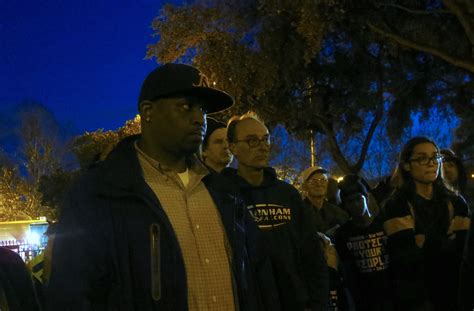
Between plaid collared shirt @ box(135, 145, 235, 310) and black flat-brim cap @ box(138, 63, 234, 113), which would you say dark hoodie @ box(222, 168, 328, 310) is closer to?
plaid collared shirt @ box(135, 145, 235, 310)

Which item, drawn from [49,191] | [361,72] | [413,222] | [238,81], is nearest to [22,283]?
[413,222]

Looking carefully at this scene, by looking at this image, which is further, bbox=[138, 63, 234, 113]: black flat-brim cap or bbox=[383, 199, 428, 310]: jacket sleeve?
bbox=[383, 199, 428, 310]: jacket sleeve

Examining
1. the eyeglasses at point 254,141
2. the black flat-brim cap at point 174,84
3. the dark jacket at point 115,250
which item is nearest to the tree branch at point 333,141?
the eyeglasses at point 254,141

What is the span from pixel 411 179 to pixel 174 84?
9.10 feet

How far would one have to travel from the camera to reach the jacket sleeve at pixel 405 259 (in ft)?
13.7

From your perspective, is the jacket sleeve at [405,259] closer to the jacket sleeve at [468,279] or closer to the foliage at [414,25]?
the jacket sleeve at [468,279]

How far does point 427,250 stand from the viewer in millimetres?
4215

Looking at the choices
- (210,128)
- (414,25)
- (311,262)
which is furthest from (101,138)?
(311,262)

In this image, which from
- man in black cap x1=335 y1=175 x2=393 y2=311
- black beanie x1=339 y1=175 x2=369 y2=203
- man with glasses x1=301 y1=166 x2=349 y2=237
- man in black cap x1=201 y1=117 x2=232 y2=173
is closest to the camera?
man in black cap x1=335 y1=175 x2=393 y2=311

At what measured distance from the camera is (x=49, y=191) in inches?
611

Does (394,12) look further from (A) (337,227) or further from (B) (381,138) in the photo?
(A) (337,227)

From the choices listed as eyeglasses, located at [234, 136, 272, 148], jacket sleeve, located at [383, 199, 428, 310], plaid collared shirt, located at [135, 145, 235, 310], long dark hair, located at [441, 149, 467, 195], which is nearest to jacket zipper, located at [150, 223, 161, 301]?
plaid collared shirt, located at [135, 145, 235, 310]

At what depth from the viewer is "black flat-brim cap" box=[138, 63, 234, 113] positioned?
225 cm

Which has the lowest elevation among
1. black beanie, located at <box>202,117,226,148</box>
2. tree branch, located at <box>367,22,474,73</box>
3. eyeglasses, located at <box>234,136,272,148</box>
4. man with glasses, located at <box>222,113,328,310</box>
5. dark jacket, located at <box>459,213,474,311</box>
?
dark jacket, located at <box>459,213,474,311</box>
